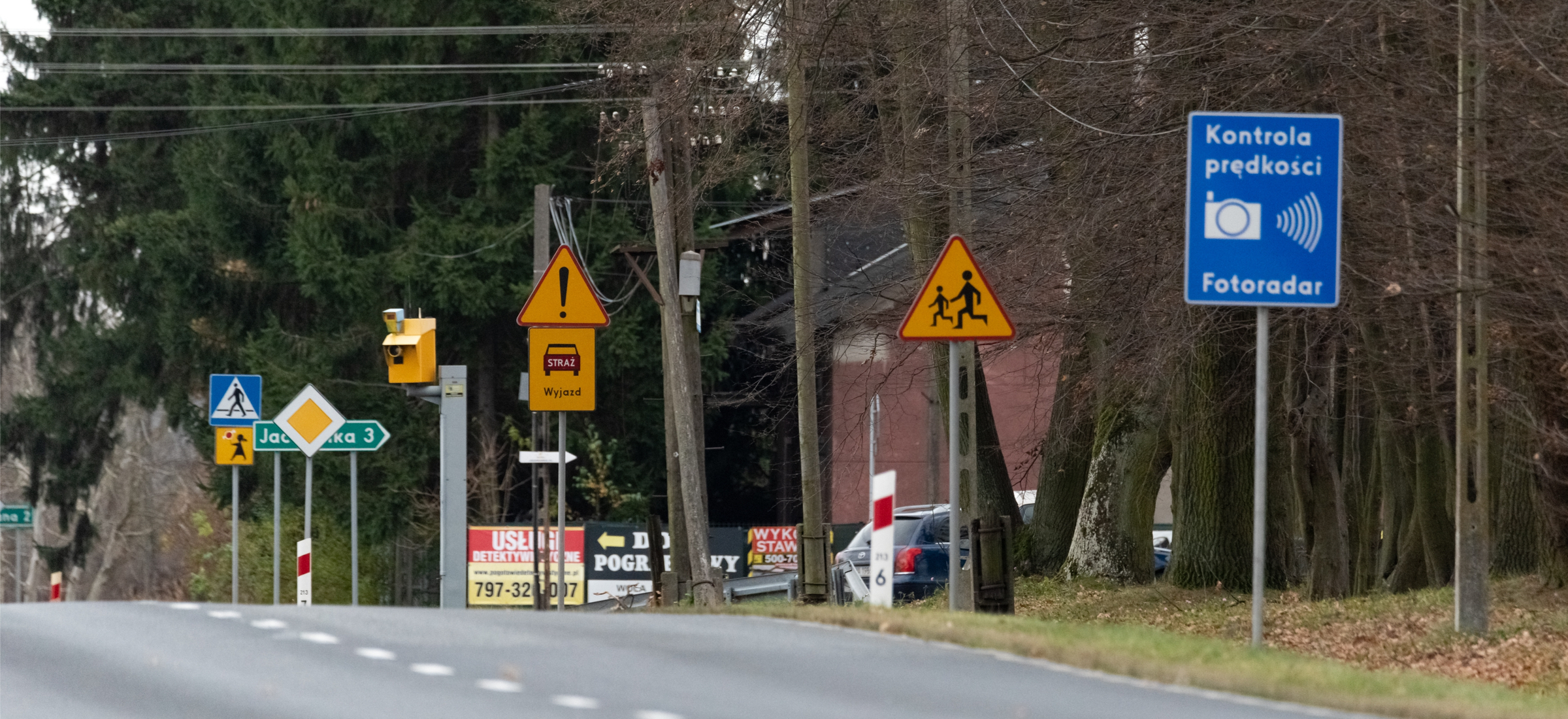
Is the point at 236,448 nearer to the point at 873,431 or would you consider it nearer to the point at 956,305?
the point at 873,431

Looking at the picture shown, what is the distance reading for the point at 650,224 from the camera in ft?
114

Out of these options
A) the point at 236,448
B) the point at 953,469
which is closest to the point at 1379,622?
the point at 953,469

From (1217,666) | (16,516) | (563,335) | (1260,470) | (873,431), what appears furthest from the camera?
(873,431)

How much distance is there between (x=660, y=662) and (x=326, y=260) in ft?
103

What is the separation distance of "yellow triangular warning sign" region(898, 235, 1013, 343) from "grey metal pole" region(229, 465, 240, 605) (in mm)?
9352

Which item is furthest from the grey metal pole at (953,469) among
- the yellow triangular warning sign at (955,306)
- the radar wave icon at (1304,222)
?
the radar wave icon at (1304,222)

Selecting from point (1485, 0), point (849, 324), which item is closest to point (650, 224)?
point (849, 324)

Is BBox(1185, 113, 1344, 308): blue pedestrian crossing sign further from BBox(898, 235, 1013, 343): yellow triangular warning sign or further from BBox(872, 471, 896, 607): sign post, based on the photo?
BBox(872, 471, 896, 607): sign post

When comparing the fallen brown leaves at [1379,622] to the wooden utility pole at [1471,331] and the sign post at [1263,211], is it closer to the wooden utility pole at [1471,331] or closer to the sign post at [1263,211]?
the wooden utility pole at [1471,331]

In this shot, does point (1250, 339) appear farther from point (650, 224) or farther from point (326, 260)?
point (326, 260)

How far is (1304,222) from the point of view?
1105 centimetres

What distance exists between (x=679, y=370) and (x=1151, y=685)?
14743 mm

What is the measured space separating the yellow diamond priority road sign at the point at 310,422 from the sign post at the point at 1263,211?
13644mm

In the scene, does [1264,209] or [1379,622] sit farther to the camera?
[1379,622]
